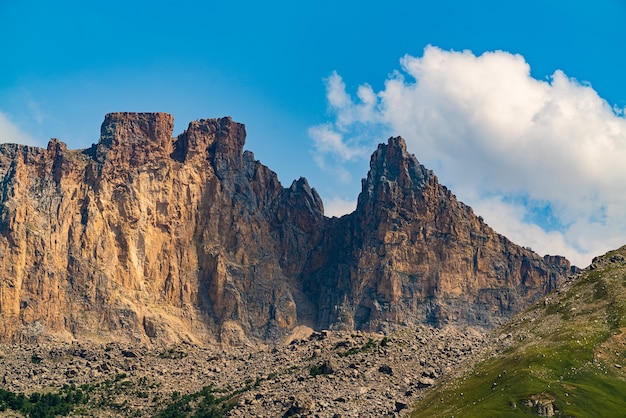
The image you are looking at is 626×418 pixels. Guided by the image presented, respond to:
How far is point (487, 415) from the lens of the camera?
567 feet

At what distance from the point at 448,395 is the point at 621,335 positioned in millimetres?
35557

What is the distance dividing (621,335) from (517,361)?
2076 cm

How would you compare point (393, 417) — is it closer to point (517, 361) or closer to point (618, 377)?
point (517, 361)

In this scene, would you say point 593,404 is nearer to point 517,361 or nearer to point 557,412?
point 557,412

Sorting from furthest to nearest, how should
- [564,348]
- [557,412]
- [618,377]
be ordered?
[564,348] < [618,377] < [557,412]

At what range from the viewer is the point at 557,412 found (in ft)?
563

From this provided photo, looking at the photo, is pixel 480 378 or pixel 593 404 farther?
pixel 480 378

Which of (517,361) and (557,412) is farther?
(517,361)

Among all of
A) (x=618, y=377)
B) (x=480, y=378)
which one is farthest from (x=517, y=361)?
(x=618, y=377)

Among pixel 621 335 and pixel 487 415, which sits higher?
pixel 621 335

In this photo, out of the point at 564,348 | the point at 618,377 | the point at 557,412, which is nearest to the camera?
the point at 557,412

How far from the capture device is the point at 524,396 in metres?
176

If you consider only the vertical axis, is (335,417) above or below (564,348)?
below

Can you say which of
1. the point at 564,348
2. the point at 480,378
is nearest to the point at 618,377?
the point at 564,348
